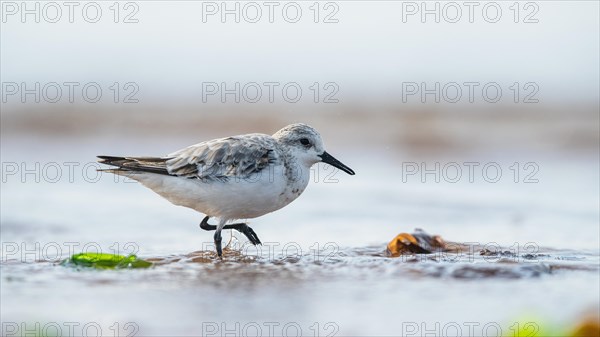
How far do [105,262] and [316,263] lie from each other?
1495mm

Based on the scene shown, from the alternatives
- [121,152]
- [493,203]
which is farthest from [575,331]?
[121,152]

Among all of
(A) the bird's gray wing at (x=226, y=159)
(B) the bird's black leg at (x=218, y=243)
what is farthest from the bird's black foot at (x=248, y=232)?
(A) the bird's gray wing at (x=226, y=159)

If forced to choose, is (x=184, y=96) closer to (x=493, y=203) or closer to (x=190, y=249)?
(x=493, y=203)

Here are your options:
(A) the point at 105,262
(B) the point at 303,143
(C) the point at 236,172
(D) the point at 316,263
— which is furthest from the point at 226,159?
(A) the point at 105,262

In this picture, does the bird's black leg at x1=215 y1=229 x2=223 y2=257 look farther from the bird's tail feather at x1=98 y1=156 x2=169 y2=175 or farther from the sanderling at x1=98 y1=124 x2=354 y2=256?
the bird's tail feather at x1=98 y1=156 x2=169 y2=175

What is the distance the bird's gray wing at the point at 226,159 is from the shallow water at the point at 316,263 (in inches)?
26.3

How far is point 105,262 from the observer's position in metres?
5.66

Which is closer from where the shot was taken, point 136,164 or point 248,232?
point 136,164

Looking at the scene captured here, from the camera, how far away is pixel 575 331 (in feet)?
13.0

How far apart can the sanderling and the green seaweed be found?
0.91 meters

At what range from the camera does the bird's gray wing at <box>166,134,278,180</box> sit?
20.8ft

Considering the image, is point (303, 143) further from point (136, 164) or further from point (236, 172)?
point (136, 164)

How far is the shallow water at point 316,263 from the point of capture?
4457mm

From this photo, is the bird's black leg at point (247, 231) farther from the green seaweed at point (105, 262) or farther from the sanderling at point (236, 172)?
the green seaweed at point (105, 262)
